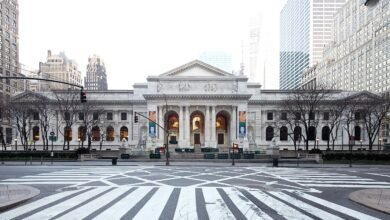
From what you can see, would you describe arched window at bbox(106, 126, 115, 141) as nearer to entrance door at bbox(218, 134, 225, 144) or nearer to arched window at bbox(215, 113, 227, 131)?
arched window at bbox(215, 113, 227, 131)

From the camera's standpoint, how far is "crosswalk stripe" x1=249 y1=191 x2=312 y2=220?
10273 mm

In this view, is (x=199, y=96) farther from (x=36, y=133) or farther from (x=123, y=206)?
(x=123, y=206)

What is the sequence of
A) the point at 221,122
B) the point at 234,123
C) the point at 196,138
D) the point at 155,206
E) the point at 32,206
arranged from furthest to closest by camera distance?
the point at 221,122, the point at 196,138, the point at 234,123, the point at 32,206, the point at 155,206

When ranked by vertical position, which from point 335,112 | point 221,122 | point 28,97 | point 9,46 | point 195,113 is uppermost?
point 9,46

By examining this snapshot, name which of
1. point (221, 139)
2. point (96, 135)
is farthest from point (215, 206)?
point (96, 135)

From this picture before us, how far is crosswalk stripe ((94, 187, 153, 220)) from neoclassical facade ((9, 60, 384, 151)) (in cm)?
4492

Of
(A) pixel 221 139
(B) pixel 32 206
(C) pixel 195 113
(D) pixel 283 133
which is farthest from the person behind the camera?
(A) pixel 221 139

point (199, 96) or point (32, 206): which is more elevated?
point (199, 96)

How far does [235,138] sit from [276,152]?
710 inches

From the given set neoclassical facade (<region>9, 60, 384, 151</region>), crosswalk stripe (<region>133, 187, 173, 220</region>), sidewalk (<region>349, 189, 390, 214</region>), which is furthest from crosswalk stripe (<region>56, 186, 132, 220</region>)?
neoclassical facade (<region>9, 60, 384, 151</region>)

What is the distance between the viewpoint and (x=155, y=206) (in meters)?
11.5

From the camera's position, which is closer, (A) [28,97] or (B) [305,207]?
(B) [305,207]

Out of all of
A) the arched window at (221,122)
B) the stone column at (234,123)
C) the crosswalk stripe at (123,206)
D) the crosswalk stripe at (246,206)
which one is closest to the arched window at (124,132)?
the arched window at (221,122)

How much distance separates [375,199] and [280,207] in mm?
4813
